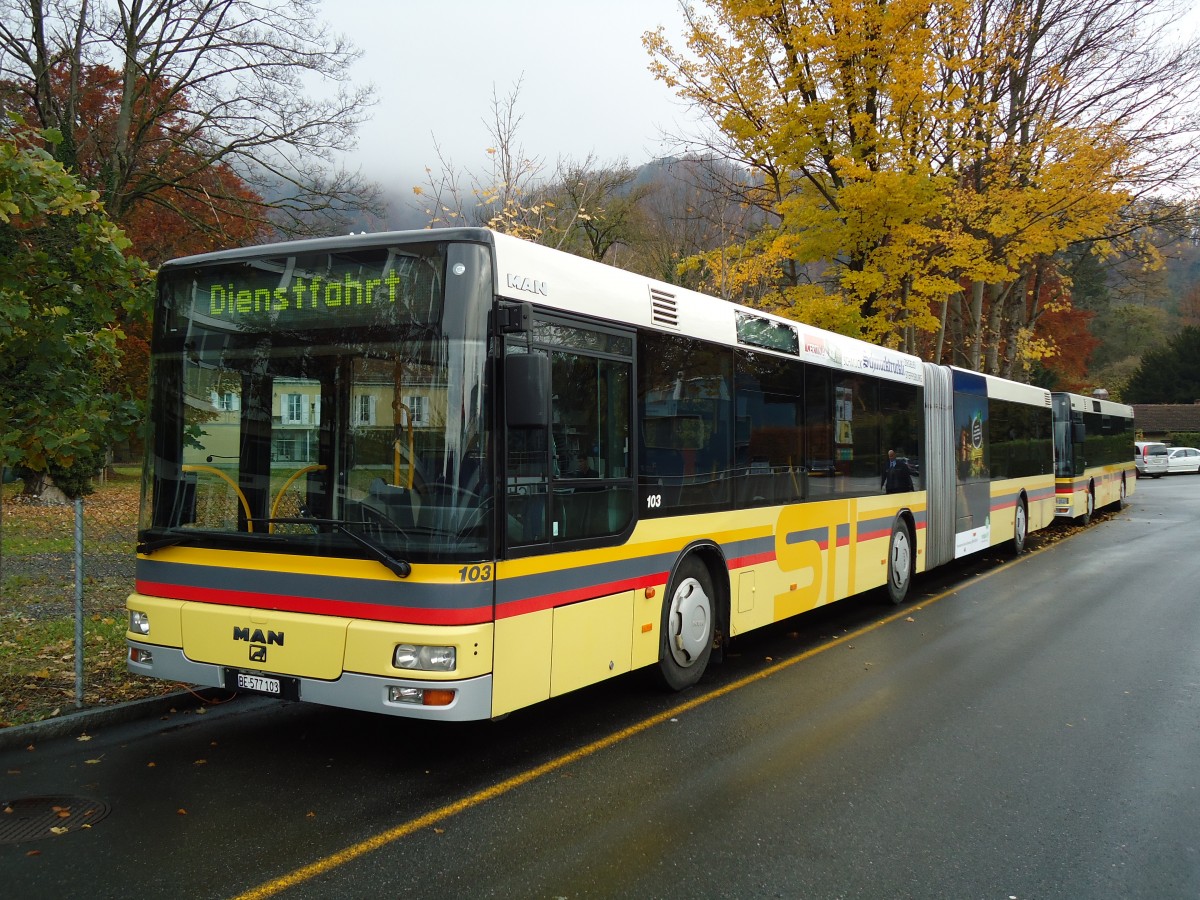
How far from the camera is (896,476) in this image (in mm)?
11484

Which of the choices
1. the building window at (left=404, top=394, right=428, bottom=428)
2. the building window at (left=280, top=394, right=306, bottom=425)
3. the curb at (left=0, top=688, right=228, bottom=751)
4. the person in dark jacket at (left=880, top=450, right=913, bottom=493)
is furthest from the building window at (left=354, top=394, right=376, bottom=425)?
the person in dark jacket at (left=880, top=450, right=913, bottom=493)

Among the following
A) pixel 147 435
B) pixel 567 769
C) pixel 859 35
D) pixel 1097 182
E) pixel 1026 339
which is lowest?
pixel 567 769

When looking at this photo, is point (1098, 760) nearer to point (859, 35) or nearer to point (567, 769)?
point (567, 769)

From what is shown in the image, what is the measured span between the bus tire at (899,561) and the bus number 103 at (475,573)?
740 cm

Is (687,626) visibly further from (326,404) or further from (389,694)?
(326,404)

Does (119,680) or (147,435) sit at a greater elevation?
(147,435)

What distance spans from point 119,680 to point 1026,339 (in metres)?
28.5

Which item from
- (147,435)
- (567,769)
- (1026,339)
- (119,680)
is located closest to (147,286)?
(147,435)

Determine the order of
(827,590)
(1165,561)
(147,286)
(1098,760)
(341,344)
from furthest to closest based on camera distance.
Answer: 1. (1165,561)
2. (827,590)
3. (147,286)
4. (1098,760)
5. (341,344)

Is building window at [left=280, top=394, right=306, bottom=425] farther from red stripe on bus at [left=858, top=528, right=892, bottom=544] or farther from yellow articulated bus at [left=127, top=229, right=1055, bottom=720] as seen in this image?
red stripe on bus at [left=858, top=528, right=892, bottom=544]

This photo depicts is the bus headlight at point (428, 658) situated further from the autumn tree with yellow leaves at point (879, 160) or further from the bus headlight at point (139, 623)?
the autumn tree with yellow leaves at point (879, 160)

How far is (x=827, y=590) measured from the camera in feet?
31.2

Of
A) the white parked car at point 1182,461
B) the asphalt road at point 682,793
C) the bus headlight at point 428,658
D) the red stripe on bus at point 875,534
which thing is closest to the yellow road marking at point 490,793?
the asphalt road at point 682,793

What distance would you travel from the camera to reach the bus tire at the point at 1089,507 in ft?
77.3
